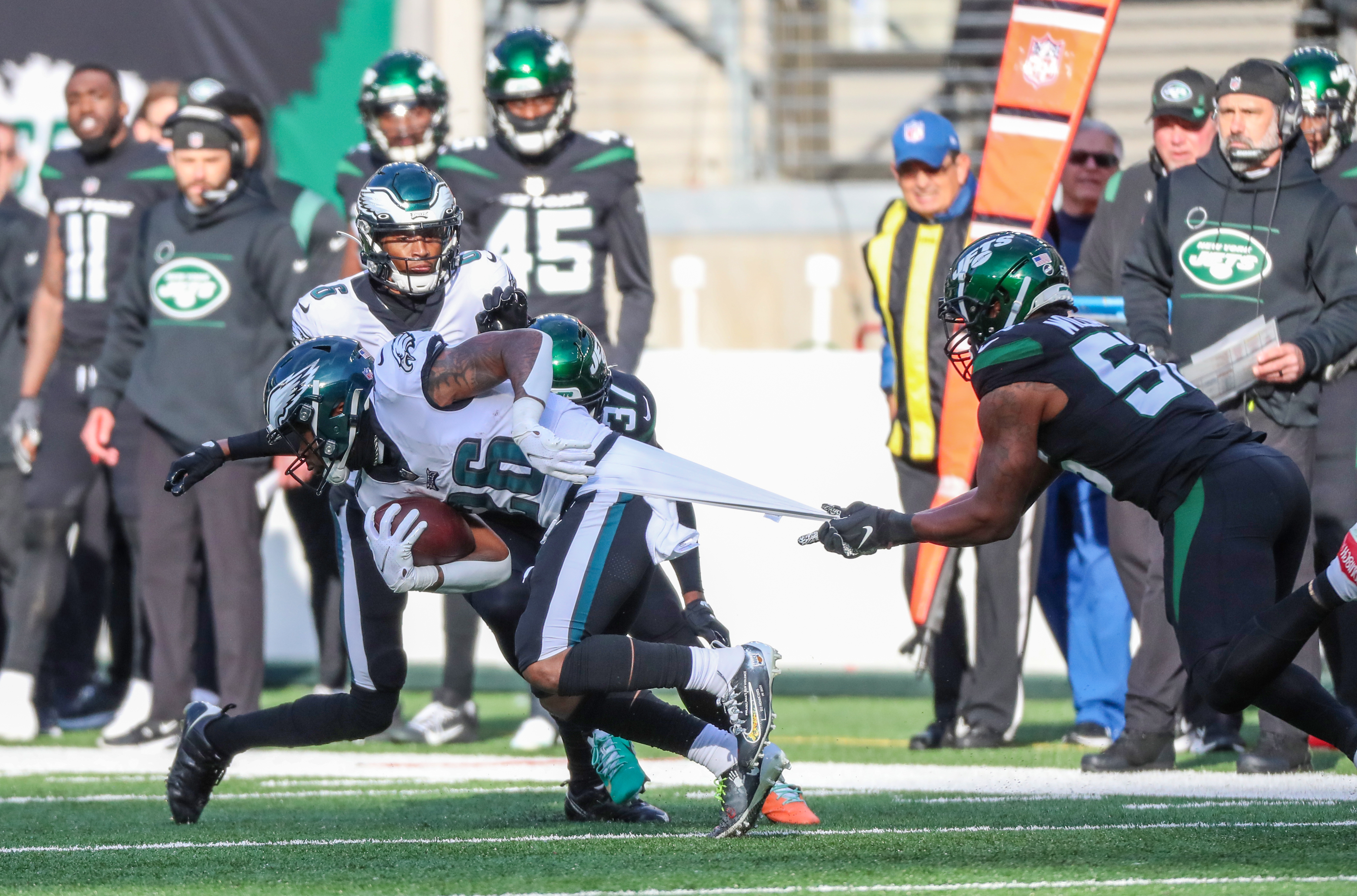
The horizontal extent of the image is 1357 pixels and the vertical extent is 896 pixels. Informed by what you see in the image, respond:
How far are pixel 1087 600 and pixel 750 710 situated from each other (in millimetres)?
3143

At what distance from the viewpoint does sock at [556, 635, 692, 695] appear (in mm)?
4992

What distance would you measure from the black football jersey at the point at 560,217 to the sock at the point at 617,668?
3025mm

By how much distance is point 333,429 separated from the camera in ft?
17.0

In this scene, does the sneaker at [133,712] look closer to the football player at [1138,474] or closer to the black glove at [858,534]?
the black glove at [858,534]

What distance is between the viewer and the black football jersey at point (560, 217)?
26.0ft

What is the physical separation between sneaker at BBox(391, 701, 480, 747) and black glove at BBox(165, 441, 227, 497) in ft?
8.75

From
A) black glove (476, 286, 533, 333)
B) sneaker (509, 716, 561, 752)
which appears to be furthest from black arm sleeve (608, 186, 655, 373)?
black glove (476, 286, 533, 333)

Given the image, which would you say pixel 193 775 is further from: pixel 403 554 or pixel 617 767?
pixel 617 767

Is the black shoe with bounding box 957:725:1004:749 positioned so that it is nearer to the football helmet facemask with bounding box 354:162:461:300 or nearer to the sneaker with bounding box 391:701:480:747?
the sneaker with bounding box 391:701:480:747

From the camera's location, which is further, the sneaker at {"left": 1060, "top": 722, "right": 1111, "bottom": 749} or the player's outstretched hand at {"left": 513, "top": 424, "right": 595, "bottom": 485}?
the sneaker at {"left": 1060, "top": 722, "right": 1111, "bottom": 749}

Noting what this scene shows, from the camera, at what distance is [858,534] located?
4.88 m

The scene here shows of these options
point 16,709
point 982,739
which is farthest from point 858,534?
point 16,709

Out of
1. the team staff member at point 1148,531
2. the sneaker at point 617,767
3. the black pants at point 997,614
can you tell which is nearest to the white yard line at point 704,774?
the team staff member at point 1148,531

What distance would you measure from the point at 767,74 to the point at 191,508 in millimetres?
6003
